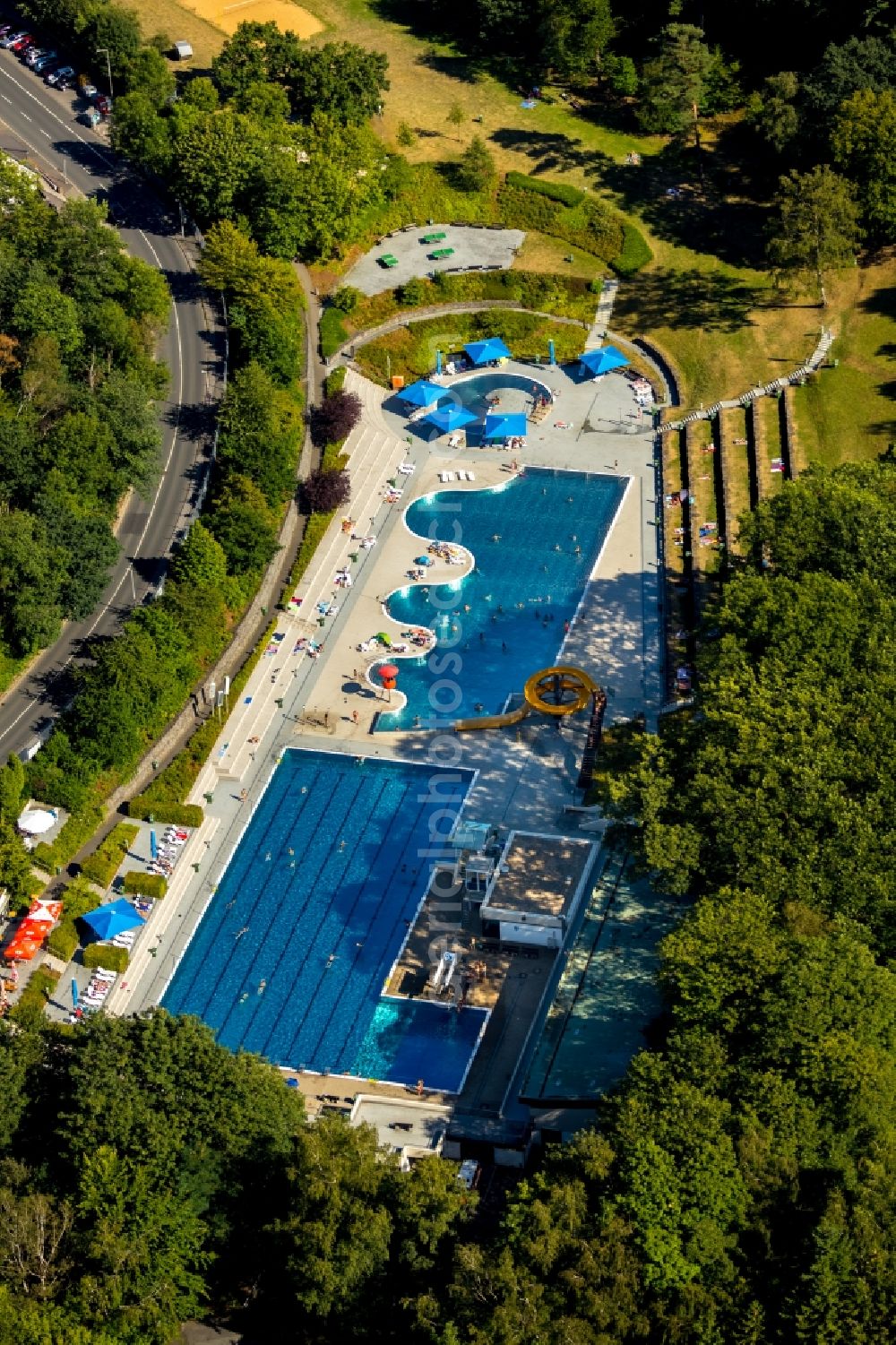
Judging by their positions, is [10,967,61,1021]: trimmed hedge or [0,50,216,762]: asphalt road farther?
[0,50,216,762]: asphalt road

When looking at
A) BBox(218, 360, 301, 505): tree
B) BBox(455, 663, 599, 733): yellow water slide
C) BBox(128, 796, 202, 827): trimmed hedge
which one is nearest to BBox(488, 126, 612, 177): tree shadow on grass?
BBox(218, 360, 301, 505): tree

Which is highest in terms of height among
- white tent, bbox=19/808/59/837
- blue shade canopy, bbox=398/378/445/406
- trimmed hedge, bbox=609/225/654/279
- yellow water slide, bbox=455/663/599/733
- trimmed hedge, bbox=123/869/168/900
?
trimmed hedge, bbox=609/225/654/279

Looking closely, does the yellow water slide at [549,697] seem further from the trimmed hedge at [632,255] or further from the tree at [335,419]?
the trimmed hedge at [632,255]

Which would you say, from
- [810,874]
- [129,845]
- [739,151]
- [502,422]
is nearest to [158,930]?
[129,845]

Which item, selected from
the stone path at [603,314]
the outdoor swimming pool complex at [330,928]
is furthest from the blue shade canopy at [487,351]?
the outdoor swimming pool complex at [330,928]

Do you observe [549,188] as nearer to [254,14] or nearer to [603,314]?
[603,314]

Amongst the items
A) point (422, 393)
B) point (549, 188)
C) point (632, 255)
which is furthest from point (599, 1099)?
point (549, 188)

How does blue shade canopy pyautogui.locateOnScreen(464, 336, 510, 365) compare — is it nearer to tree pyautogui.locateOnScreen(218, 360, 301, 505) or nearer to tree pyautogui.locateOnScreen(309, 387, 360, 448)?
tree pyautogui.locateOnScreen(309, 387, 360, 448)
